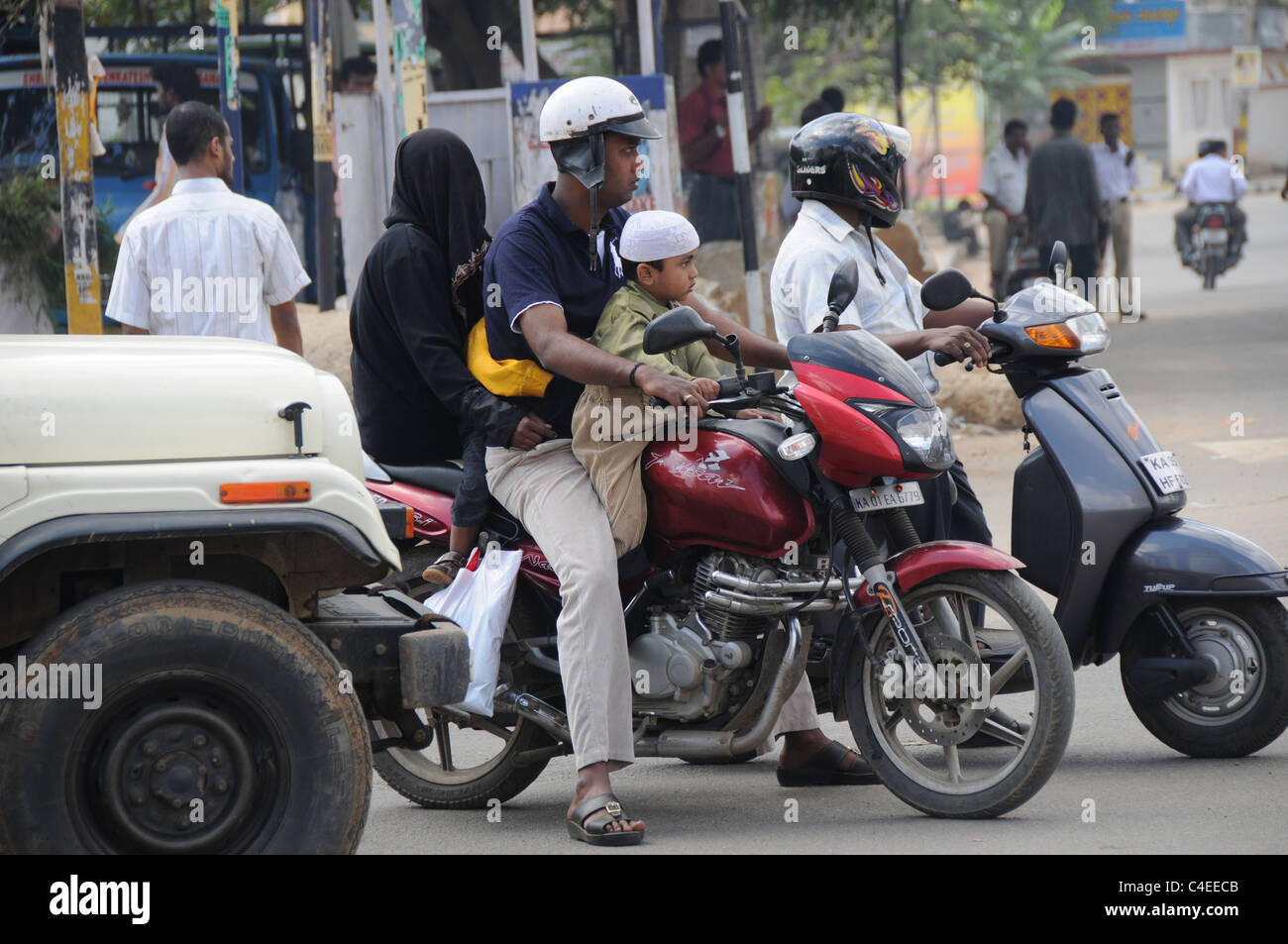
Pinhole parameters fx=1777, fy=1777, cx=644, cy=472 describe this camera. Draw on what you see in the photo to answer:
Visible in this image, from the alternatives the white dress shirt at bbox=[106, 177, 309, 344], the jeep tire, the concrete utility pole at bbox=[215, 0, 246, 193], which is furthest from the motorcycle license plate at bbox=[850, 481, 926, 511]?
the concrete utility pole at bbox=[215, 0, 246, 193]

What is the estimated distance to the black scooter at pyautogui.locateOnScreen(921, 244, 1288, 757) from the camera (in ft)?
16.3

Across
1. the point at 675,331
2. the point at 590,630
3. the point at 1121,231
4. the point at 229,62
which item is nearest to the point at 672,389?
the point at 675,331

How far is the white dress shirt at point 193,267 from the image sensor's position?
20.3ft

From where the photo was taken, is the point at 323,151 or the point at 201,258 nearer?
the point at 201,258

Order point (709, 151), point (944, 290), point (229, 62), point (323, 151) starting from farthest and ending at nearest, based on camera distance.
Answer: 1. point (709, 151)
2. point (323, 151)
3. point (229, 62)
4. point (944, 290)

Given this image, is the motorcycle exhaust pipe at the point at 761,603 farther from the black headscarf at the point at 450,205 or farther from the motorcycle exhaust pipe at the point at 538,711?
the black headscarf at the point at 450,205

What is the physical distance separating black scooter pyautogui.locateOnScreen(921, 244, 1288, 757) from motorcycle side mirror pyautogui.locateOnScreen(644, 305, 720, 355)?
0.95 metres

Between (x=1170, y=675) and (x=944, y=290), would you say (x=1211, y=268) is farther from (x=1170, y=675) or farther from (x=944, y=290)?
(x=944, y=290)

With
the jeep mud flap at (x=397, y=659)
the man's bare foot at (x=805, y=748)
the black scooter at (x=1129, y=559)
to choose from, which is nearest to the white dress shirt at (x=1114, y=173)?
the black scooter at (x=1129, y=559)

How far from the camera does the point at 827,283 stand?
16.8 feet

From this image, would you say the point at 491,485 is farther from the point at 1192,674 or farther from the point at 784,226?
the point at 784,226

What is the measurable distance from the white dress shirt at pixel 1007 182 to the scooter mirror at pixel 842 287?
1383 cm

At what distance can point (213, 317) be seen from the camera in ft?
20.4

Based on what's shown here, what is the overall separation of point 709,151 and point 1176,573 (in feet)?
36.5
